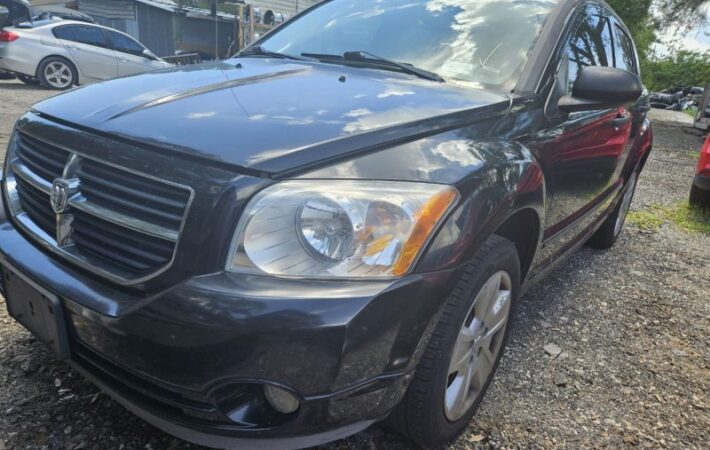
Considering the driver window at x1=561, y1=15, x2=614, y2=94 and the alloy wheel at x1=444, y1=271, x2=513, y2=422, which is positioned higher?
the driver window at x1=561, y1=15, x2=614, y2=94

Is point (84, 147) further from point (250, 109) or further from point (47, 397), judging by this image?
point (47, 397)

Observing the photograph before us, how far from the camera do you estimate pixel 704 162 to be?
4883 millimetres

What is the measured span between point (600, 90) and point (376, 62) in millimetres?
950

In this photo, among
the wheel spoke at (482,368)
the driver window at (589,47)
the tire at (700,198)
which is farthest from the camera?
the tire at (700,198)

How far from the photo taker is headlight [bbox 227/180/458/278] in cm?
131

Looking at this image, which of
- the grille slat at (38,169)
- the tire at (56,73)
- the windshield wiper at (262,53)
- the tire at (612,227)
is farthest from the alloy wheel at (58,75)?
the tire at (612,227)

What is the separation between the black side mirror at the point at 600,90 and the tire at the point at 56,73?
10.8 metres

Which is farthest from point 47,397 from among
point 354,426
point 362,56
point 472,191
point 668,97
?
point 668,97

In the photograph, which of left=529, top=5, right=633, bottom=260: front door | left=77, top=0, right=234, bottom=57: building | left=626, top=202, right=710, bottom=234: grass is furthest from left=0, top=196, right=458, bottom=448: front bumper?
left=77, top=0, right=234, bottom=57: building

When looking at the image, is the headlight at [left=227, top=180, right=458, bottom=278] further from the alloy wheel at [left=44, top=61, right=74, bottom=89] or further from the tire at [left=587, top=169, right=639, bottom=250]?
the alloy wheel at [left=44, top=61, right=74, bottom=89]

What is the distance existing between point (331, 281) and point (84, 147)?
86 cm

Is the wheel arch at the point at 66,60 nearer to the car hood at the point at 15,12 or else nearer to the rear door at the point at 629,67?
the car hood at the point at 15,12

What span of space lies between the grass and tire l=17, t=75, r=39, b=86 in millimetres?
10965

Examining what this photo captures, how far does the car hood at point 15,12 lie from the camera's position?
33.3 feet
